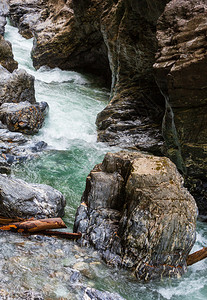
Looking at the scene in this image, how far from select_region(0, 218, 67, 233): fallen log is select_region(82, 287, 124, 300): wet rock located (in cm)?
138

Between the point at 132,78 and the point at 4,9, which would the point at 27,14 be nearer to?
the point at 4,9

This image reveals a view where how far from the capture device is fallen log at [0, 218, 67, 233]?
14.3 feet

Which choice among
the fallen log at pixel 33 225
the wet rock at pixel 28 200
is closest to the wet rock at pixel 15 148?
the wet rock at pixel 28 200

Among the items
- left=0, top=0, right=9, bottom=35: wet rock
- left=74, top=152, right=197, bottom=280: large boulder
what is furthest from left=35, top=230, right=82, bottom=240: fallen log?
left=0, top=0, right=9, bottom=35: wet rock

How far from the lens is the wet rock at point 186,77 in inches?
221

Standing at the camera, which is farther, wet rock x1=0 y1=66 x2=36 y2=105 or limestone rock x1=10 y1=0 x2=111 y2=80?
limestone rock x1=10 y1=0 x2=111 y2=80

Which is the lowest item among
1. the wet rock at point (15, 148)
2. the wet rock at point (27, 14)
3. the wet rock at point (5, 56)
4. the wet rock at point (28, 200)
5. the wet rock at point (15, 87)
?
the wet rock at point (15, 148)

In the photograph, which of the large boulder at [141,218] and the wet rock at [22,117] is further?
the wet rock at [22,117]

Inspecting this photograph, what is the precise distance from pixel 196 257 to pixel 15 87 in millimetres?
8578

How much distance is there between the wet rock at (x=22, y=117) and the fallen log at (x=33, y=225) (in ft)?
17.5

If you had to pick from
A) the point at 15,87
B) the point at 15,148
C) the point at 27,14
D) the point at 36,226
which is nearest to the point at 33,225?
the point at 36,226

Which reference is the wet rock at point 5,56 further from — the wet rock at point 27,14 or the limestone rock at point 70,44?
the wet rock at point 27,14

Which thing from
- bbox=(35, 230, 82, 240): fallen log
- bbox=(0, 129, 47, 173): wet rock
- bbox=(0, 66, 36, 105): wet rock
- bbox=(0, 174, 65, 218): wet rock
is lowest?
bbox=(0, 129, 47, 173): wet rock

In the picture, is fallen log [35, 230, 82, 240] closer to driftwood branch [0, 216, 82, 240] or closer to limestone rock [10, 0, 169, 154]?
driftwood branch [0, 216, 82, 240]
